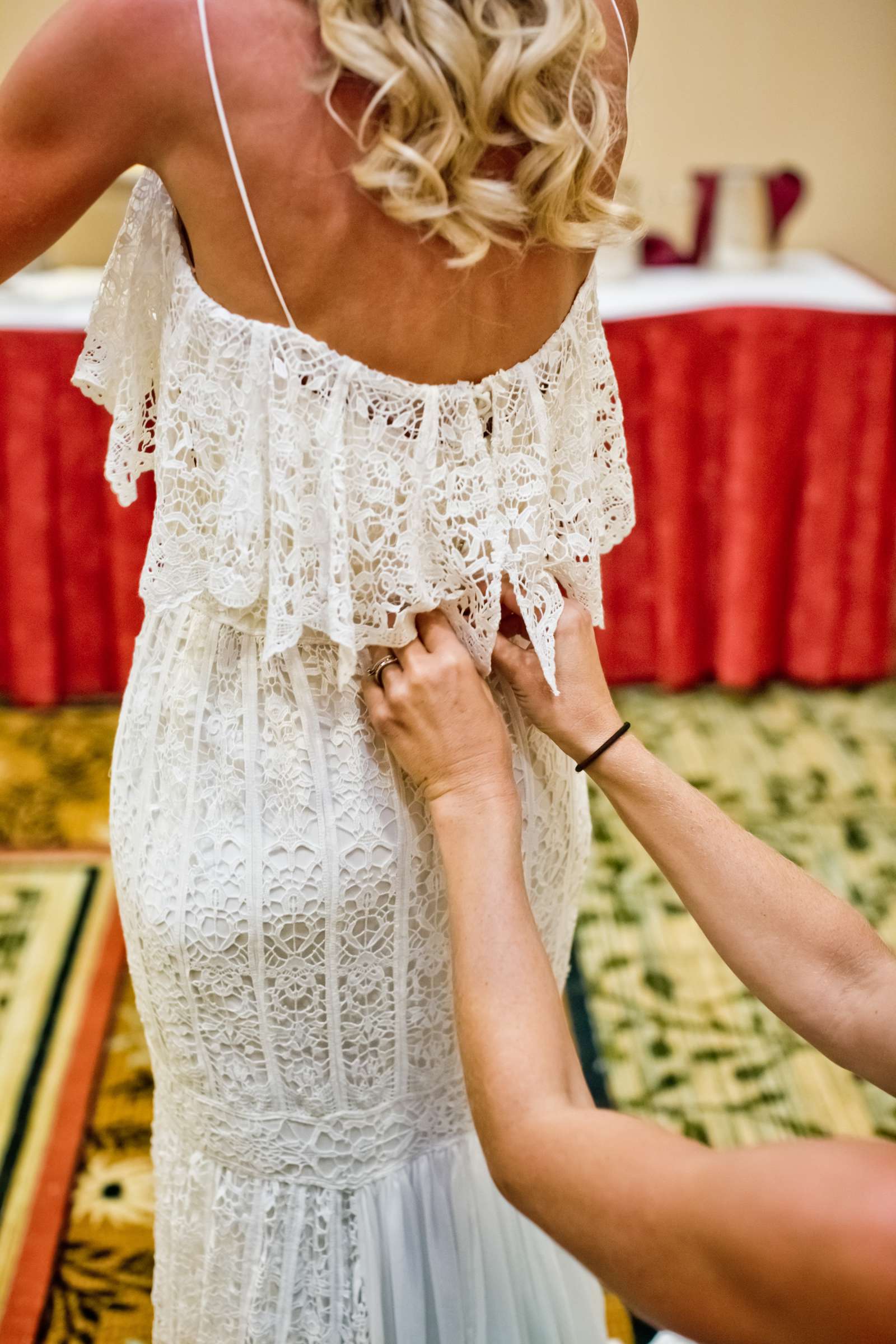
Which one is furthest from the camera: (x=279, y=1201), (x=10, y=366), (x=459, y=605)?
(x=10, y=366)

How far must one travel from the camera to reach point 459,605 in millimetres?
988

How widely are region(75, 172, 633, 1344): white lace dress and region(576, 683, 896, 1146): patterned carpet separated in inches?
39.2

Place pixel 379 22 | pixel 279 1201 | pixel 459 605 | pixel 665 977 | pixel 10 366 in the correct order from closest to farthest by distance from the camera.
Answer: pixel 379 22 → pixel 459 605 → pixel 279 1201 → pixel 665 977 → pixel 10 366

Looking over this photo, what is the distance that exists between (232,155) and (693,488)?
99.1 inches

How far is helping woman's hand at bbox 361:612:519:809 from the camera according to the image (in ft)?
3.11

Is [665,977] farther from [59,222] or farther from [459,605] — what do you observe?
[59,222]

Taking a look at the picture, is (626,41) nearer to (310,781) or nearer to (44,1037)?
(310,781)

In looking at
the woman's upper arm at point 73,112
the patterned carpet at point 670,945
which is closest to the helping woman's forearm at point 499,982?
the woman's upper arm at point 73,112

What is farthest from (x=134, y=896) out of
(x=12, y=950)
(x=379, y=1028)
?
(x=12, y=950)

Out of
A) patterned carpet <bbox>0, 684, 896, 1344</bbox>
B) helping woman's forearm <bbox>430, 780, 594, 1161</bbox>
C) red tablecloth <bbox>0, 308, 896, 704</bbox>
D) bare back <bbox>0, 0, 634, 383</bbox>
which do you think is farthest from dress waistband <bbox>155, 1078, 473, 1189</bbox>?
red tablecloth <bbox>0, 308, 896, 704</bbox>

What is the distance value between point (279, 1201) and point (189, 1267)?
0.17 m
